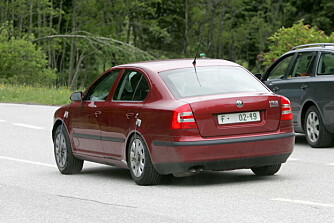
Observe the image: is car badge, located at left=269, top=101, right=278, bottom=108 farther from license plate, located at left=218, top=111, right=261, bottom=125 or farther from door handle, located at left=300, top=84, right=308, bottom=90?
door handle, located at left=300, top=84, right=308, bottom=90

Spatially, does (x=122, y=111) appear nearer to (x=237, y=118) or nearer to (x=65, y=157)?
(x=237, y=118)

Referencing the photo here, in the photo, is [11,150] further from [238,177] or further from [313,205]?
[313,205]

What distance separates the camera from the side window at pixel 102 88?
36.6 feet

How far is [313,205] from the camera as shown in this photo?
8172 millimetres

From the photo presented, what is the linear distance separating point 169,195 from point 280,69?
7293 millimetres

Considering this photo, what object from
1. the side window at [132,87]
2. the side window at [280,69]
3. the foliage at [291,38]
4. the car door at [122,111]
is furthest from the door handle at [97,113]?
the foliage at [291,38]

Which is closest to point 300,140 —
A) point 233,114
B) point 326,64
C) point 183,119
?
point 326,64

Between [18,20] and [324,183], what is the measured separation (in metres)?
61.9

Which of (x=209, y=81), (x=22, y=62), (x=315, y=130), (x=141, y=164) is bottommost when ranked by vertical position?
(x=22, y=62)

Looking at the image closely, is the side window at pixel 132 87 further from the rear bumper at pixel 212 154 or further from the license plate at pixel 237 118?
the license plate at pixel 237 118

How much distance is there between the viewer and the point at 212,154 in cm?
A: 950

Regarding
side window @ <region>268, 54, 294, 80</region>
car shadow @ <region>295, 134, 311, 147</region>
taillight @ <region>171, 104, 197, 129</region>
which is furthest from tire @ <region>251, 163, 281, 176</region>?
→ side window @ <region>268, 54, 294, 80</region>

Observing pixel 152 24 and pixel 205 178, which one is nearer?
pixel 205 178

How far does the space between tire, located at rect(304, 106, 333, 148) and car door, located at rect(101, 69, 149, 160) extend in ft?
15.3
